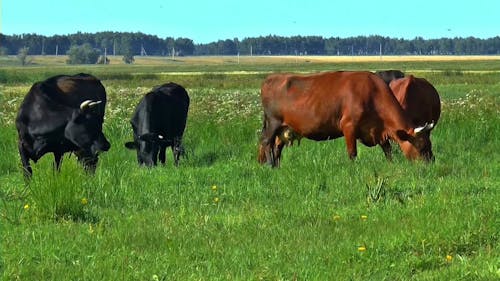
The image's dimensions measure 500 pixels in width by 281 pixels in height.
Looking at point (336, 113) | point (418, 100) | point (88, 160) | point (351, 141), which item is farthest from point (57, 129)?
point (418, 100)

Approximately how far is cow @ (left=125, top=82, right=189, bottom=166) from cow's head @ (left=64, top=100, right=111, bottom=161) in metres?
1.46

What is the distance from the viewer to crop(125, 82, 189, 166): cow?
14133 mm

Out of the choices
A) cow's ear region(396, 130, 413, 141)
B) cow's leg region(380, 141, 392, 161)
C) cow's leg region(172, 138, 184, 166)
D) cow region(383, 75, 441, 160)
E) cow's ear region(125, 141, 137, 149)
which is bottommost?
cow's leg region(172, 138, 184, 166)

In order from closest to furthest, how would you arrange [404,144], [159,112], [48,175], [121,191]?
[48,175], [121,191], [404,144], [159,112]

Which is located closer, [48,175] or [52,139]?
[48,175]

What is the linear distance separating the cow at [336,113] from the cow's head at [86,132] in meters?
3.11

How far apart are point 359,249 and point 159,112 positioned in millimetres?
9423

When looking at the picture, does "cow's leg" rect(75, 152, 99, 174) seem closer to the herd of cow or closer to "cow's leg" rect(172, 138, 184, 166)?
the herd of cow

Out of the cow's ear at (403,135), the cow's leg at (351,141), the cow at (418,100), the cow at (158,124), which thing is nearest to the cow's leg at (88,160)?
the cow at (158,124)

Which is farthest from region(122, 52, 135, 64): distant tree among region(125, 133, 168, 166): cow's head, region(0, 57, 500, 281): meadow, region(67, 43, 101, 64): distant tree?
region(0, 57, 500, 281): meadow

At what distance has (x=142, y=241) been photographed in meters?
6.99

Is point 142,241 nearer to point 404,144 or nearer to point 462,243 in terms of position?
point 462,243

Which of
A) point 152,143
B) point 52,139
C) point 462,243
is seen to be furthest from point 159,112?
point 462,243

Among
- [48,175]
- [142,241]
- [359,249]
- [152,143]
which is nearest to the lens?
[359,249]
